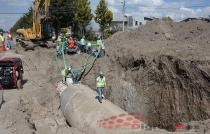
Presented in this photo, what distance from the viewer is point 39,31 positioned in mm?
20969

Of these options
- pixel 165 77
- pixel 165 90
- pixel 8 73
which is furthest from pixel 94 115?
pixel 8 73

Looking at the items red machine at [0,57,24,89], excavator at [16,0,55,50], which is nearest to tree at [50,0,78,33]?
excavator at [16,0,55,50]

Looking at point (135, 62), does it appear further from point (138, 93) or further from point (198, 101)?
point (198, 101)

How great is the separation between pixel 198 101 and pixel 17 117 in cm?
707

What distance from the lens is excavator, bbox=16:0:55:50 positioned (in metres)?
20.4

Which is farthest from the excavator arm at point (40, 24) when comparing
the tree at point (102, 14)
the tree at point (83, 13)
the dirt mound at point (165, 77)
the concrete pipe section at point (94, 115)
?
the tree at point (102, 14)

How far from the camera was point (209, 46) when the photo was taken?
453 inches

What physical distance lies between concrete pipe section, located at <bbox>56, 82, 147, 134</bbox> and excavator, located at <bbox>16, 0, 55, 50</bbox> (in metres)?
9.68

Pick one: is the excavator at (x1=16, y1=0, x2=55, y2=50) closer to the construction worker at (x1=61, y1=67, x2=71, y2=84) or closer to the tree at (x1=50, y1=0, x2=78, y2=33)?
the construction worker at (x1=61, y1=67, x2=71, y2=84)

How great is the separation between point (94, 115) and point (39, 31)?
1325cm

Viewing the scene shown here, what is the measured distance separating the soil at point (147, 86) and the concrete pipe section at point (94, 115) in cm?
54

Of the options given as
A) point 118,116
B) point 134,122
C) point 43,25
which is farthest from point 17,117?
point 43,25

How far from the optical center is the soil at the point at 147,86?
29.6 ft

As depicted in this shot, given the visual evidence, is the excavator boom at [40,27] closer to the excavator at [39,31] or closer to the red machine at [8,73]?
the excavator at [39,31]
